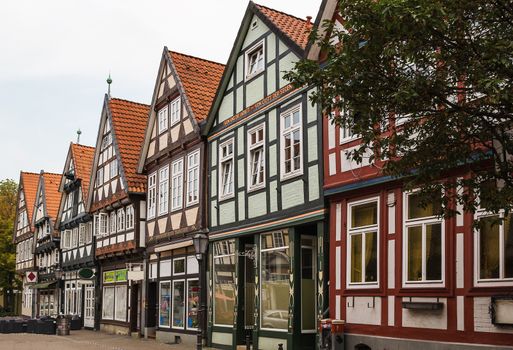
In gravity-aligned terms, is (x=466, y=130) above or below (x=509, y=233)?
above

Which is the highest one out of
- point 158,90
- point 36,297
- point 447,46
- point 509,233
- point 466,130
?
point 158,90

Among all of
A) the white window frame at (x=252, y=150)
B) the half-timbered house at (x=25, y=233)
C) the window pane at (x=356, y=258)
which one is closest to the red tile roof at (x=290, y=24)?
the white window frame at (x=252, y=150)

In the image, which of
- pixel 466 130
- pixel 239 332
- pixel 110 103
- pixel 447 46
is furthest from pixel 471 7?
pixel 110 103

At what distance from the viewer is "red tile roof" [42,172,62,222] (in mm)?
51875

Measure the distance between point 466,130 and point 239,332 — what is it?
14476 mm

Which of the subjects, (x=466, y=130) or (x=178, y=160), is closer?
(x=466, y=130)

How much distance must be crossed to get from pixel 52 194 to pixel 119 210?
2129 centimetres

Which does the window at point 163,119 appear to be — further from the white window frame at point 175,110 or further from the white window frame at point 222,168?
the white window frame at point 222,168

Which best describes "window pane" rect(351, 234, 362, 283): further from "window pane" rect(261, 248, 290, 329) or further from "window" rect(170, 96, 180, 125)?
"window" rect(170, 96, 180, 125)

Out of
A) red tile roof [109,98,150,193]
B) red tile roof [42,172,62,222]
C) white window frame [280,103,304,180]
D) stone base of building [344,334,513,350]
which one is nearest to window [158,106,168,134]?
red tile roof [109,98,150,193]

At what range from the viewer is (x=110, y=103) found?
36.0 meters

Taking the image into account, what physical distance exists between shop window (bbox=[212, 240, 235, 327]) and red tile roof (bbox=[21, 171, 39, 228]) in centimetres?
3935

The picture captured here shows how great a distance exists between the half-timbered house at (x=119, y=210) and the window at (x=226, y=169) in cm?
817

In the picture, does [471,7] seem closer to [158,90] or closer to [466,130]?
[466,130]
